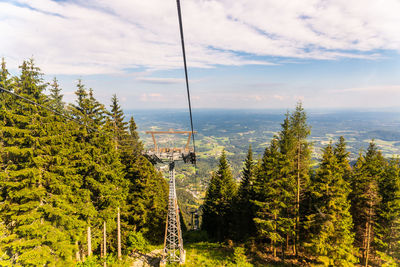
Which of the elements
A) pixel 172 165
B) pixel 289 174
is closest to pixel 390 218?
pixel 289 174

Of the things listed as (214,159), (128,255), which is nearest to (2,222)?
(128,255)

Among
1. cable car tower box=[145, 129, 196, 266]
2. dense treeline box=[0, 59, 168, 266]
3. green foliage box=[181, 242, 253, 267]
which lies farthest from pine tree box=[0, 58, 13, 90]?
green foliage box=[181, 242, 253, 267]

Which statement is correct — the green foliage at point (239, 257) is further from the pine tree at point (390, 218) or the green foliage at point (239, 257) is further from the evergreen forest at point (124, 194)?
the pine tree at point (390, 218)

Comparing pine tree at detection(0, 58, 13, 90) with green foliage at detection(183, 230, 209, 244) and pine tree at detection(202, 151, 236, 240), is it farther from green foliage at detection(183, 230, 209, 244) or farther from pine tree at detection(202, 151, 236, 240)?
green foliage at detection(183, 230, 209, 244)

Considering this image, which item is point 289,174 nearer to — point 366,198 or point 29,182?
point 366,198

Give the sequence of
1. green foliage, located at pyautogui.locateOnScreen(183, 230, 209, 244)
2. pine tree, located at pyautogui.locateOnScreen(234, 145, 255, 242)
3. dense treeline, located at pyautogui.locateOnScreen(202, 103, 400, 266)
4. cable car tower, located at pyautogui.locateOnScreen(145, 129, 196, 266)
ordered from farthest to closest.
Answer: green foliage, located at pyautogui.locateOnScreen(183, 230, 209, 244)
pine tree, located at pyautogui.locateOnScreen(234, 145, 255, 242)
cable car tower, located at pyautogui.locateOnScreen(145, 129, 196, 266)
dense treeline, located at pyautogui.locateOnScreen(202, 103, 400, 266)
